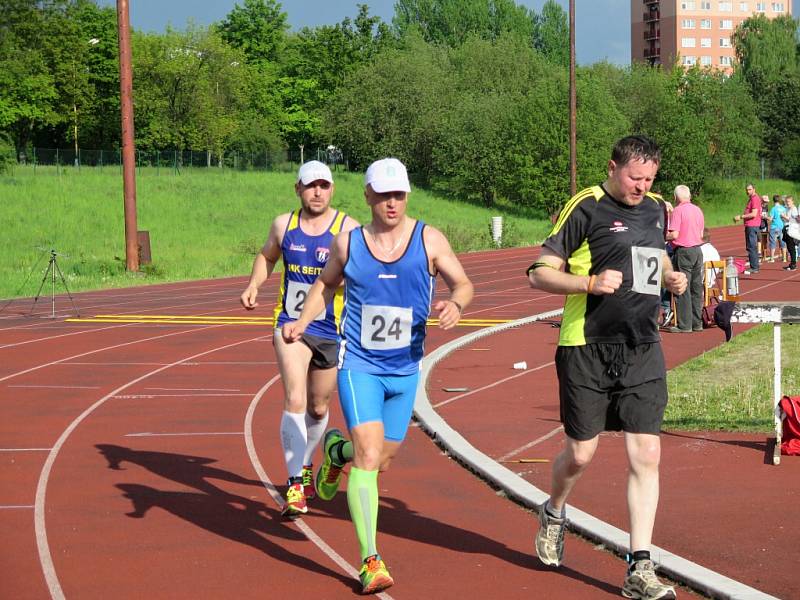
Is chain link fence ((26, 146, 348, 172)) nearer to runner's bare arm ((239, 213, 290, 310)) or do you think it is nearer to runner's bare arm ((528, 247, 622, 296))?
runner's bare arm ((239, 213, 290, 310))

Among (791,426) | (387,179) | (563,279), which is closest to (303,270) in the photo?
(387,179)

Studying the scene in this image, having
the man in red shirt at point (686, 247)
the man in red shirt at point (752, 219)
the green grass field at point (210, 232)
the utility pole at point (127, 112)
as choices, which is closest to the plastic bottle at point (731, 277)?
the green grass field at point (210, 232)

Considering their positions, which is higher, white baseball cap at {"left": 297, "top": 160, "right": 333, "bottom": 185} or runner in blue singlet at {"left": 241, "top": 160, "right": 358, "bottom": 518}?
white baseball cap at {"left": 297, "top": 160, "right": 333, "bottom": 185}

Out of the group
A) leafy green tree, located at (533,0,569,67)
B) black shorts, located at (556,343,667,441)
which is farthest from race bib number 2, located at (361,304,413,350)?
leafy green tree, located at (533,0,569,67)

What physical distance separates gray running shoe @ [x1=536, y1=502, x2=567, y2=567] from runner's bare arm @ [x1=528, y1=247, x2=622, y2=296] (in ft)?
3.65

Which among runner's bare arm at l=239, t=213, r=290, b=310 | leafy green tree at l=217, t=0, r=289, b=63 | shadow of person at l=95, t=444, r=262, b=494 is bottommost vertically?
shadow of person at l=95, t=444, r=262, b=494

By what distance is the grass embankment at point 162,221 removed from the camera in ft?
112

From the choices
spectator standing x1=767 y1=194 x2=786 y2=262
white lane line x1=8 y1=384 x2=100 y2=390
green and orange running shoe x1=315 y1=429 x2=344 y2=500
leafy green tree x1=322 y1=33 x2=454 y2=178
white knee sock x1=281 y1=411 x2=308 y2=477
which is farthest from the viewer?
leafy green tree x1=322 y1=33 x2=454 y2=178

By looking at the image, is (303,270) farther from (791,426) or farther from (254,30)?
(254,30)

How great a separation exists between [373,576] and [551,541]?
3.02 ft

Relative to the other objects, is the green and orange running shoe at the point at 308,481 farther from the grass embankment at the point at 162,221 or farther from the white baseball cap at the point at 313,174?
the grass embankment at the point at 162,221

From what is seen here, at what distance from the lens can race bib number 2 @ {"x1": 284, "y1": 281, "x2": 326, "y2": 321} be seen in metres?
7.28

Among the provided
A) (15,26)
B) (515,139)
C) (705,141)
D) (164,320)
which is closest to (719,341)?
(164,320)

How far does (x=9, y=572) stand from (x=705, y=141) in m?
75.4
